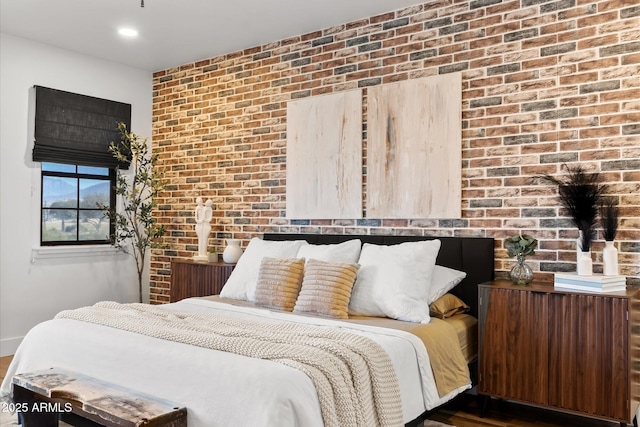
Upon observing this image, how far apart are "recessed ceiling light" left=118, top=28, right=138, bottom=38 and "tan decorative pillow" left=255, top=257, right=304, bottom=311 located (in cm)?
243

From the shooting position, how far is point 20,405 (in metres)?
2.54

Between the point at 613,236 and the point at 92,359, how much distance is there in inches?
113

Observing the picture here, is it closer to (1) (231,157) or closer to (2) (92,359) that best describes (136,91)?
(1) (231,157)

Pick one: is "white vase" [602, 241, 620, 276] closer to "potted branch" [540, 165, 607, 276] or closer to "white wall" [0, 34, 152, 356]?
"potted branch" [540, 165, 607, 276]

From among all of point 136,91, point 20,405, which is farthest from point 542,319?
point 136,91

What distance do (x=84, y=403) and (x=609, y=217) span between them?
2.86 metres

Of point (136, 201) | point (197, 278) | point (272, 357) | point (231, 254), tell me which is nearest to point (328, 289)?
point (272, 357)

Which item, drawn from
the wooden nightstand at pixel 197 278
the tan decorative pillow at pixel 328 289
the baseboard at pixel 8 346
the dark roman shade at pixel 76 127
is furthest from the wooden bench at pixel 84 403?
the dark roman shade at pixel 76 127

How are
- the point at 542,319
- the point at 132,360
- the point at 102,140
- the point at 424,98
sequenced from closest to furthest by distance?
1. the point at 132,360
2. the point at 542,319
3. the point at 424,98
4. the point at 102,140

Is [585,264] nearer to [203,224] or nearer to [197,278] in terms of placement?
[197,278]

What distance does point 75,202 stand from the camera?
5.15 meters

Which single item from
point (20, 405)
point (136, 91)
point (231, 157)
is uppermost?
point (136, 91)

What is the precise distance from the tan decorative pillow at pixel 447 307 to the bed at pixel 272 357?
4 centimetres

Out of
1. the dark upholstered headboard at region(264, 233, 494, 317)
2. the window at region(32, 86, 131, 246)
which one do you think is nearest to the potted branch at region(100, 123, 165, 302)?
the window at region(32, 86, 131, 246)
